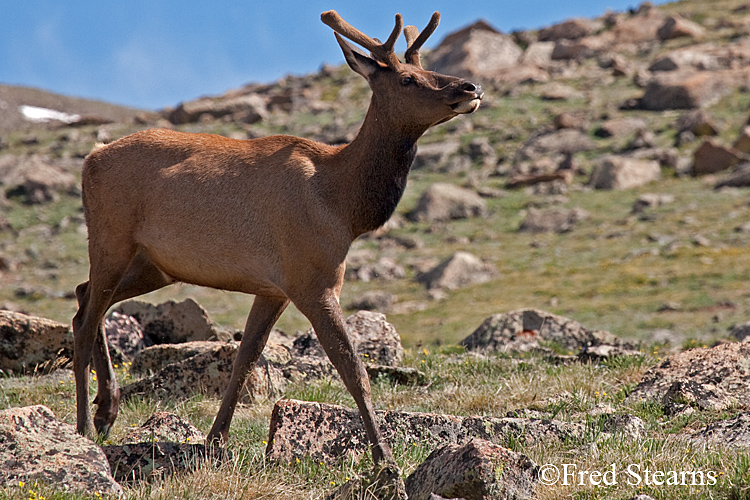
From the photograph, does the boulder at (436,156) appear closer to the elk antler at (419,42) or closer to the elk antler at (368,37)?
the elk antler at (419,42)

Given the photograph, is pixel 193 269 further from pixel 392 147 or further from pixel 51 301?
pixel 51 301

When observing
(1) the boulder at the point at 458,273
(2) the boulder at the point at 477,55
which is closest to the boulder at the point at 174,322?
(1) the boulder at the point at 458,273

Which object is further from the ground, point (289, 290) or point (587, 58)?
point (587, 58)

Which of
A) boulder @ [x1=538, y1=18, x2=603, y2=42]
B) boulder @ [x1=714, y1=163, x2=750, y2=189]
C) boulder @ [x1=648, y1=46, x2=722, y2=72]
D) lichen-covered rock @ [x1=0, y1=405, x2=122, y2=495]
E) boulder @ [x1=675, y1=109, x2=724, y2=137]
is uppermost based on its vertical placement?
boulder @ [x1=538, y1=18, x2=603, y2=42]

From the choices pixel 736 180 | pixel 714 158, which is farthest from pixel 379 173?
pixel 714 158

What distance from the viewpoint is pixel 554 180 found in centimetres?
4047

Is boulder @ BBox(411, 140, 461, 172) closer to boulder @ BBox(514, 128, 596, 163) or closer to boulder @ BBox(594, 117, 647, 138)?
boulder @ BBox(514, 128, 596, 163)

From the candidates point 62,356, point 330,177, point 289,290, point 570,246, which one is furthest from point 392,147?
point 570,246

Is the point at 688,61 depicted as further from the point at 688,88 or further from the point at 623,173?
the point at 623,173

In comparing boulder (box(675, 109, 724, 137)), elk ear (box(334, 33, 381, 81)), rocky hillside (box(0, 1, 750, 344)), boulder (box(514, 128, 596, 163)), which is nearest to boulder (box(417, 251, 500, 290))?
rocky hillside (box(0, 1, 750, 344))

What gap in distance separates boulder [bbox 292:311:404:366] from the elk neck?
356 cm

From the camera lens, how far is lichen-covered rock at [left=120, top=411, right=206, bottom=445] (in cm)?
637

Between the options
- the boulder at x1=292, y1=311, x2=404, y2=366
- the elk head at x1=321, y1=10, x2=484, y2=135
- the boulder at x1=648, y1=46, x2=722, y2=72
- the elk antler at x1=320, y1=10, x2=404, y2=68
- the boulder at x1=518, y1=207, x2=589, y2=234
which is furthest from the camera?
the boulder at x1=648, y1=46, x2=722, y2=72

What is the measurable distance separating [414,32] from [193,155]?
229cm
